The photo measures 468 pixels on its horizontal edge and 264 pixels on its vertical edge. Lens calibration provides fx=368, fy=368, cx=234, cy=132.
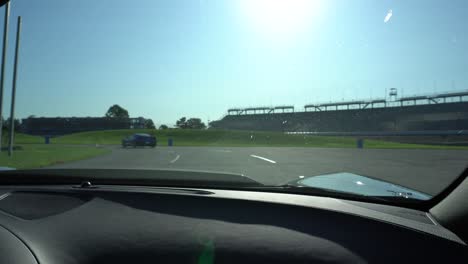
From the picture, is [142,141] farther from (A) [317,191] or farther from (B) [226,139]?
(A) [317,191]

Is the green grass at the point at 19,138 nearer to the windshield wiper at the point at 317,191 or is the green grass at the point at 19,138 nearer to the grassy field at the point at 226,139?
the grassy field at the point at 226,139

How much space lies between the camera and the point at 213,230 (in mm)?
2047

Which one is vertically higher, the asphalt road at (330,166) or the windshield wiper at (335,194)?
the windshield wiper at (335,194)

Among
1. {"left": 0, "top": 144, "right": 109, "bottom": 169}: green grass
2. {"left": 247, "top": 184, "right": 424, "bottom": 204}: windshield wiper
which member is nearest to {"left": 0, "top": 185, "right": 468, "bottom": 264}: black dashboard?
{"left": 247, "top": 184, "right": 424, "bottom": 204}: windshield wiper

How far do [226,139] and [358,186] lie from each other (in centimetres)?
4391

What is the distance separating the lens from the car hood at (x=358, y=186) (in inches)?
109

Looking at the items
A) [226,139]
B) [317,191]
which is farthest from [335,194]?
[226,139]

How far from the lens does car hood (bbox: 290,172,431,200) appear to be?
9.06ft

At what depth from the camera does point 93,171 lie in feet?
11.0

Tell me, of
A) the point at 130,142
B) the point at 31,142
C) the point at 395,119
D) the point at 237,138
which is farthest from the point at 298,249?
the point at 237,138

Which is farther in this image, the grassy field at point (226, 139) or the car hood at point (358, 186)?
the grassy field at point (226, 139)

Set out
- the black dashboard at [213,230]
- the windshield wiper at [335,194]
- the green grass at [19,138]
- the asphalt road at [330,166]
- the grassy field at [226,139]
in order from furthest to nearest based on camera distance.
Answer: the grassy field at [226,139], the green grass at [19,138], the asphalt road at [330,166], the windshield wiper at [335,194], the black dashboard at [213,230]

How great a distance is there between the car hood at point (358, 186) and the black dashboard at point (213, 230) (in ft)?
0.99

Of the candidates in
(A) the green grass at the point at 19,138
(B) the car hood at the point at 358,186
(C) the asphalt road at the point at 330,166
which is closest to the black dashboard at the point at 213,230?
(B) the car hood at the point at 358,186
